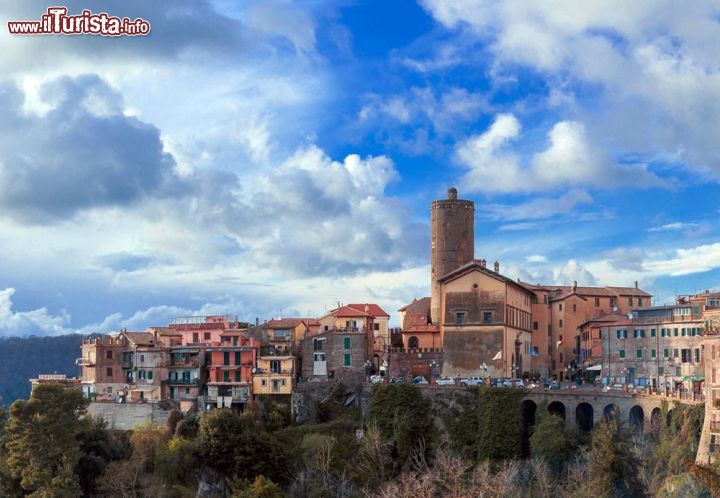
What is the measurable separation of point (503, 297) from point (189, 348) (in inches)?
1026

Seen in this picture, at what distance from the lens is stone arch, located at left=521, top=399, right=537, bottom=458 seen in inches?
2608

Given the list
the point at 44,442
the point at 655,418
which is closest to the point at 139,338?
the point at 44,442

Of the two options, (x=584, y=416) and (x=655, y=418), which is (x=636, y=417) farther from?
(x=584, y=416)

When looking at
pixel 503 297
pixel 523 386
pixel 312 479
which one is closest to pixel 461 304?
pixel 503 297

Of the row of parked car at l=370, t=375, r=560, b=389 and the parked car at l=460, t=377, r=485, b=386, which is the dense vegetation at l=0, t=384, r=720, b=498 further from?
the row of parked car at l=370, t=375, r=560, b=389

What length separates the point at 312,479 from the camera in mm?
61812

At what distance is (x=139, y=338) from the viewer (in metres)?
80.0

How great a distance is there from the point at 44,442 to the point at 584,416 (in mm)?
37567

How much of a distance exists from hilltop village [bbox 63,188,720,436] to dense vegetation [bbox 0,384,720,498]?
5029 millimetres

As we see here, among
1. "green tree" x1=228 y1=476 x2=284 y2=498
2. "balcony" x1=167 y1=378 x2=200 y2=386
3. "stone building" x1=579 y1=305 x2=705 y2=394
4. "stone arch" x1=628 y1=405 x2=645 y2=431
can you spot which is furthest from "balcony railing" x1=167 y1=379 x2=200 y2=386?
"stone arch" x1=628 y1=405 x2=645 y2=431

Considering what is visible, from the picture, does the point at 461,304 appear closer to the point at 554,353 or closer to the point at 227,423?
the point at 554,353

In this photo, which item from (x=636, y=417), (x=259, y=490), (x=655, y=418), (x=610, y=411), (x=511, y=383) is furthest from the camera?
(x=511, y=383)

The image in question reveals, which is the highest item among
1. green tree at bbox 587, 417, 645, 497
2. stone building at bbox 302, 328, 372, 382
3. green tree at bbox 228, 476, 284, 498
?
stone building at bbox 302, 328, 372, 382

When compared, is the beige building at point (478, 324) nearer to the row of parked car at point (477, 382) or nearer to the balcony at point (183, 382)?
the row of parked car at point (477, 382)
